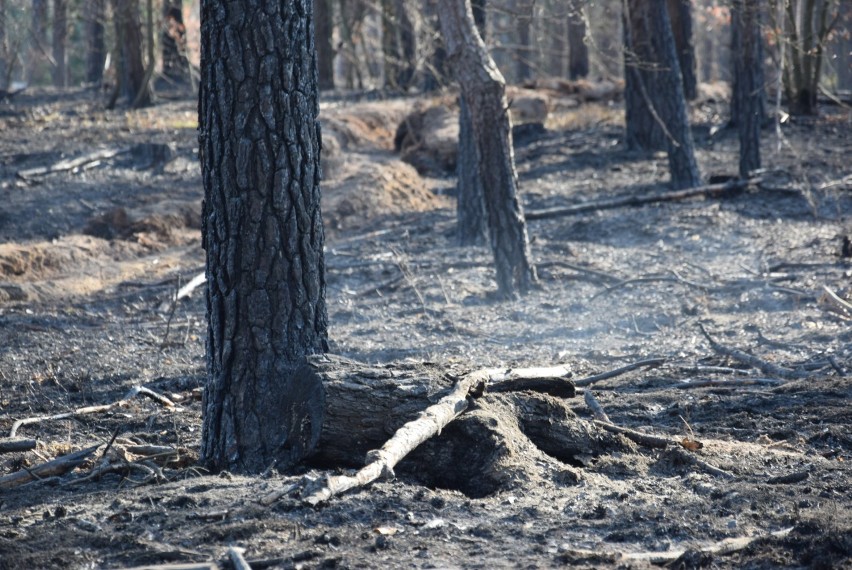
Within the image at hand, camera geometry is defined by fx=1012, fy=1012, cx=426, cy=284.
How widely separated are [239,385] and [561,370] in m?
2.08

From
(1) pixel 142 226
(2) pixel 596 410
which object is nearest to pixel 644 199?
(1) pixel 142 226

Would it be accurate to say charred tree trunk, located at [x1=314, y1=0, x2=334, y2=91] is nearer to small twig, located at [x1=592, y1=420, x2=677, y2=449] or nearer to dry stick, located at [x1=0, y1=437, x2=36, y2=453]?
dry stick, located at [x1=0, y1=437, x2=36, y2=453]

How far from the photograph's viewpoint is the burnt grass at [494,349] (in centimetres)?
357

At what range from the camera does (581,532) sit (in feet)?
12.1

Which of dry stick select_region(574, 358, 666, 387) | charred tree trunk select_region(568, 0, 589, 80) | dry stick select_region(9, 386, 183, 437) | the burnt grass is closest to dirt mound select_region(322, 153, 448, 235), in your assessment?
the burnt grass

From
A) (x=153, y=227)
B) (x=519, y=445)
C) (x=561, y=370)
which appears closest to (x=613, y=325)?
(x=561, y=370)

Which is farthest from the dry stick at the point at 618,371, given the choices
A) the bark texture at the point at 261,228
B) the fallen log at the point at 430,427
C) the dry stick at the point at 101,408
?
the dry stick at the point at 101,408

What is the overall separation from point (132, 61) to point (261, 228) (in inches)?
628

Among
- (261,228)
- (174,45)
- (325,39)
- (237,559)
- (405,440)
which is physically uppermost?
(174,45)

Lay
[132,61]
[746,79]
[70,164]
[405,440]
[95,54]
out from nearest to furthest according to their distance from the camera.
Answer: [405,440], [746,79], [70,164], [132,61], [95,54]

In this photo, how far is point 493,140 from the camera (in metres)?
8.74

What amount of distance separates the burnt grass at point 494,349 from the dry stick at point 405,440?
119 millimetres

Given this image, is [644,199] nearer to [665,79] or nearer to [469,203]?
[665,79]

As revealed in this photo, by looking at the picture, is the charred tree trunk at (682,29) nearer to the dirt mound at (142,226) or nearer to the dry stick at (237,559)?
the dirt mound at (142,226)
